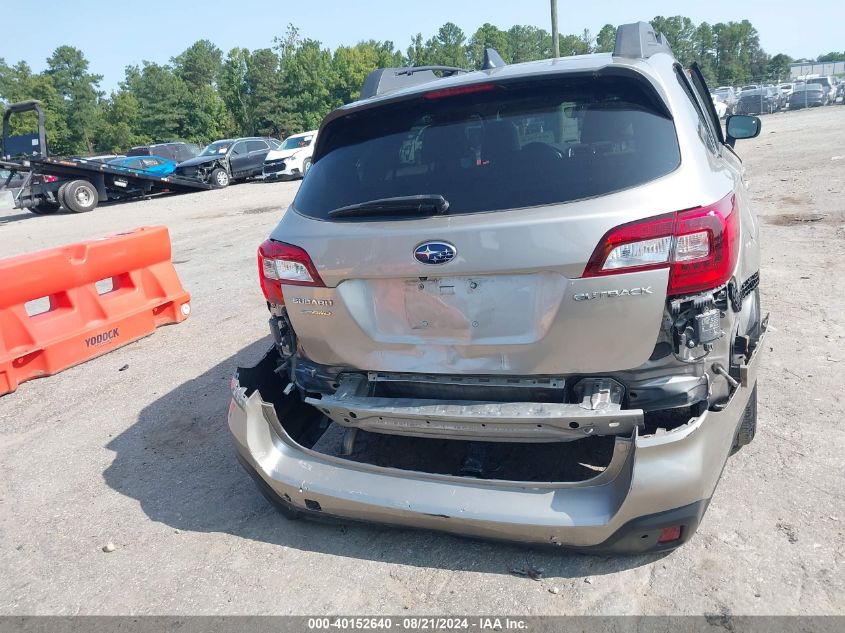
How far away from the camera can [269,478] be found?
303 centimetres

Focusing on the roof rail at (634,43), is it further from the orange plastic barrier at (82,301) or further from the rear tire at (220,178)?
the rear tire at (220,178)

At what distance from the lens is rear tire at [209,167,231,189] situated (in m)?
23.3

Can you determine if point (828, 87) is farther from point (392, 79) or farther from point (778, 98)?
point (392, 79)

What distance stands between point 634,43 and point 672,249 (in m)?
1.20

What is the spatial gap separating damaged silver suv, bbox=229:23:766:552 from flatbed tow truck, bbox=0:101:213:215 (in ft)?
56.7

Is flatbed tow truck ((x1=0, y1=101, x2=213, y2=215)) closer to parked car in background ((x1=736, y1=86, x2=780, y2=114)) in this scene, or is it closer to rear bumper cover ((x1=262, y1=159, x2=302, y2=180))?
rear bumper cover ((x1=262, y1=159, x2=302, y2=180))

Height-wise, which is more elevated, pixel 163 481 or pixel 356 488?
pixel 356 488

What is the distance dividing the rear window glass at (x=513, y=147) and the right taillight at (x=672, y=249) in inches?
7.7

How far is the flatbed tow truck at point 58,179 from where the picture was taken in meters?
18.5

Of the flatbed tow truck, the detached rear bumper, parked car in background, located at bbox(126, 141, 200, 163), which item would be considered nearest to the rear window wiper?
the detached rear bumper

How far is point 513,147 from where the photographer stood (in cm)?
279

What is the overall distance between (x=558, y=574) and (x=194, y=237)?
38.8 ft

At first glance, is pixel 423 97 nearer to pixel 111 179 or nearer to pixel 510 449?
pixel 510 449

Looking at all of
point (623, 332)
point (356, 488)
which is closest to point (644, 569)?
point (623, 332)
